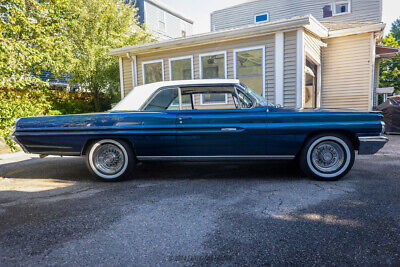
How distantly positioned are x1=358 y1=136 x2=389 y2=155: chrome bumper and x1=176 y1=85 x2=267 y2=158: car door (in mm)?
1361

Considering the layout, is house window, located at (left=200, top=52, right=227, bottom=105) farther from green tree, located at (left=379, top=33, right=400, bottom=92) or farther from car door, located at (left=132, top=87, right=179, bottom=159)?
green tree, located at (left=379, top=33, right=400, bottom=92)

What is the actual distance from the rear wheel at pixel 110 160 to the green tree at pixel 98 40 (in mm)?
10819

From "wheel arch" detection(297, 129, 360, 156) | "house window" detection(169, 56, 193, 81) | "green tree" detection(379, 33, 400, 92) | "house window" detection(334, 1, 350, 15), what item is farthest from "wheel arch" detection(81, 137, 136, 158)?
"green tree" detection(379, 33, 400, 92)

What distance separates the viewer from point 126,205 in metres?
3.15

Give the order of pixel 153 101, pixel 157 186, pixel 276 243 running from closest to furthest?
1. pixel 276 243
2. pixel 157 186
3. pixel 153 101

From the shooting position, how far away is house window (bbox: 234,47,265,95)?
31.2 ft

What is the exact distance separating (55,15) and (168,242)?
908 cm

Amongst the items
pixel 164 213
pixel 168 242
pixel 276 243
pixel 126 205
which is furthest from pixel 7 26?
pixel 276 243

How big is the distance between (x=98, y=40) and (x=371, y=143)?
49.8 ft

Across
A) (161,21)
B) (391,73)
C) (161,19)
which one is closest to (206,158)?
(161,21)

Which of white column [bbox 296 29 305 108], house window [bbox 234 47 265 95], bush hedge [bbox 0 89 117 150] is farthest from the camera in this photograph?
house window [bbox 234 47 265 95]

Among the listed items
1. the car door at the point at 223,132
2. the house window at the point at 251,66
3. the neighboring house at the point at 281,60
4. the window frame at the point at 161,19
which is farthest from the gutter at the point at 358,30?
the window frame at the point at 161,19

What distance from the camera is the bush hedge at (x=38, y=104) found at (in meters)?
7.76

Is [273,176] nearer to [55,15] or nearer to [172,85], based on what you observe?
[172,85]
